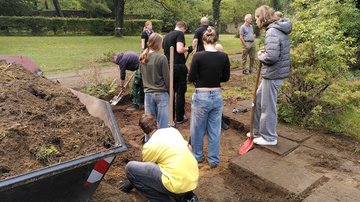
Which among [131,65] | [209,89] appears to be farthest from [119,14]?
[209,89]

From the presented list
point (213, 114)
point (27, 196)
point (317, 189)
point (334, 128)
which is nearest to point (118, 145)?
point (27, 196)

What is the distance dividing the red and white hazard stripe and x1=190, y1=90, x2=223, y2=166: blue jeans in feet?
5.72

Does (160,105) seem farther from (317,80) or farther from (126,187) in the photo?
(317,80)

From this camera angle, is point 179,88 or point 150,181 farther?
point 179,88

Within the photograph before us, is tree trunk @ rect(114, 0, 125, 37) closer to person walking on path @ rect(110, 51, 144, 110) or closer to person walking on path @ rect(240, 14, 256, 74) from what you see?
person walking on path @ rect(240, 14, 256, 74)

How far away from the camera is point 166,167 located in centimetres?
296

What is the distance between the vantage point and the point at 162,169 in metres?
3.00

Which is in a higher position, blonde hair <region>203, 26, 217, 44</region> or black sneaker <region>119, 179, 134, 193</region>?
blonde hair <region>203, 26, 217, 44</region>

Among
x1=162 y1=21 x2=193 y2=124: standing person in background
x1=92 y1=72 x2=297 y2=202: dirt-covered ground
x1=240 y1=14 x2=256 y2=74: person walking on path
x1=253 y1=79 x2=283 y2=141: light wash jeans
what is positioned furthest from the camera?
x1=240 y1=14 x2=256 y2=74: person walking on path

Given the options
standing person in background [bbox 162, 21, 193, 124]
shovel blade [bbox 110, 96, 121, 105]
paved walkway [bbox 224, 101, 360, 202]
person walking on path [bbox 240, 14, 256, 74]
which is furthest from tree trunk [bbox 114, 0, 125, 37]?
paved walkway [bbox 224, 101, 360, 202]

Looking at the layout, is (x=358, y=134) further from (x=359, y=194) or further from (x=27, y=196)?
(x=27, y=196)

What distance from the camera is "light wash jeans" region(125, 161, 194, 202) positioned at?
305 cm

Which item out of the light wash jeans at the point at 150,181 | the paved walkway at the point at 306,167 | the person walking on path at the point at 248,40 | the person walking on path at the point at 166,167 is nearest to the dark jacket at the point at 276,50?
the paved walkway at the point at 306,167

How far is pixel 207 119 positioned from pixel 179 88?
1437 millimetres
